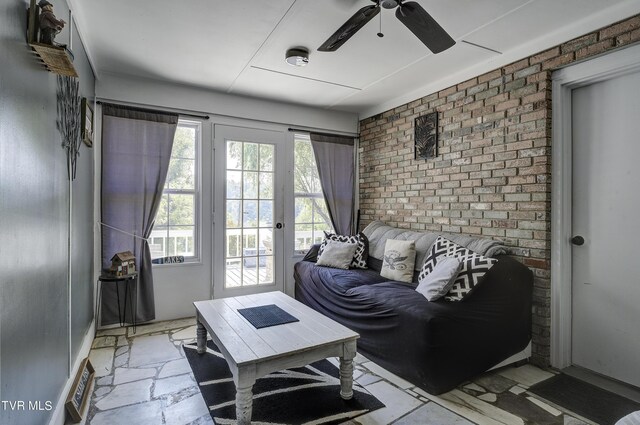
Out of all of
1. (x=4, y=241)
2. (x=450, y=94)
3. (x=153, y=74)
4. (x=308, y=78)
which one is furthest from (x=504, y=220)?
(x=153, y=74)

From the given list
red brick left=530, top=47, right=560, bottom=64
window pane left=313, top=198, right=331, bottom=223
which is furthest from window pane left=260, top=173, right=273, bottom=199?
red brick left=530, top=47, right=560, bottom=64

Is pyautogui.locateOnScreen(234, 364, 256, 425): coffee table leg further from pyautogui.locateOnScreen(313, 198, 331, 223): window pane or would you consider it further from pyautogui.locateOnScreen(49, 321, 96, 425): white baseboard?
pyautogui.locateOnScreen(313, 198, 331, 223): window pane

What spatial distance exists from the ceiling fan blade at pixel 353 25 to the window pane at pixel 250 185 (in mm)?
2080

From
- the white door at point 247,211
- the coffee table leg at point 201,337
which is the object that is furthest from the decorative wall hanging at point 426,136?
the coffee table leg at point 201,337

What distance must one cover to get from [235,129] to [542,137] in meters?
3.01

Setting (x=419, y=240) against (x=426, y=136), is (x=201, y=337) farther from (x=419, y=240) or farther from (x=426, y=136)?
(x=426, y=136)

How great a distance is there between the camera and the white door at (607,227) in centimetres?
225

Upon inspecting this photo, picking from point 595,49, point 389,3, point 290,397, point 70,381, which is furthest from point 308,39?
point 70,381

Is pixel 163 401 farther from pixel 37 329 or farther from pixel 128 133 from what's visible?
pixel 128 133

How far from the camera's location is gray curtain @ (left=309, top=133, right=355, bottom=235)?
439 centimetres

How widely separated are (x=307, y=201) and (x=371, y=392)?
8.79ft

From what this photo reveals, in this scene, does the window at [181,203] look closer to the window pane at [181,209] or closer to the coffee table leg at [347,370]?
the window pane at [181,209]

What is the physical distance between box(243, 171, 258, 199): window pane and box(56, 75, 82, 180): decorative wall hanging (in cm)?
181

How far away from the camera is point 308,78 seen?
A: 3371 mm
